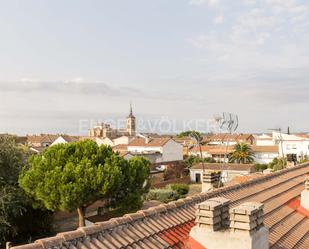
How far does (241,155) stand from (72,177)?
45.8 m

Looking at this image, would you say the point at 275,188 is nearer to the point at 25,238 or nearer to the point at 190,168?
the point at 25,238

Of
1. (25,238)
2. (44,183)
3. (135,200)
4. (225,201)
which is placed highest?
(225,201)

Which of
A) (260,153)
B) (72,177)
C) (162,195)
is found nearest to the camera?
(72,177)

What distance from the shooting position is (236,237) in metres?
5.56

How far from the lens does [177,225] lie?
6.95 m

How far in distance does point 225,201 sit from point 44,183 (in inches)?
723

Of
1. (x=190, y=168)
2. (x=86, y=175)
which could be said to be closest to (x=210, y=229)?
(x=86, y=175)

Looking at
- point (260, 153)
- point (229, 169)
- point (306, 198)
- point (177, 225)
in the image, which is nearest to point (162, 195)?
point (229, 169)

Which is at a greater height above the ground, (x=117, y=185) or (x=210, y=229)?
(x=210, y=229)

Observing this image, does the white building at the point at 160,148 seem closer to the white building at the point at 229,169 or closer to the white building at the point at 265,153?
the white building at the point at 229,169

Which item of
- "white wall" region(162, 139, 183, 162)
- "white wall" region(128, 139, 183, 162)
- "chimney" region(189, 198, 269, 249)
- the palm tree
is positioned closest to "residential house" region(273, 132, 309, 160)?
the palm tree

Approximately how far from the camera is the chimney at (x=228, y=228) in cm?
553

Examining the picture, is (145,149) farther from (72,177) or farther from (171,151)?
(72,177)

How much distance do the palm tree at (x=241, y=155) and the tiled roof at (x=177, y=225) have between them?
52.2 metres
